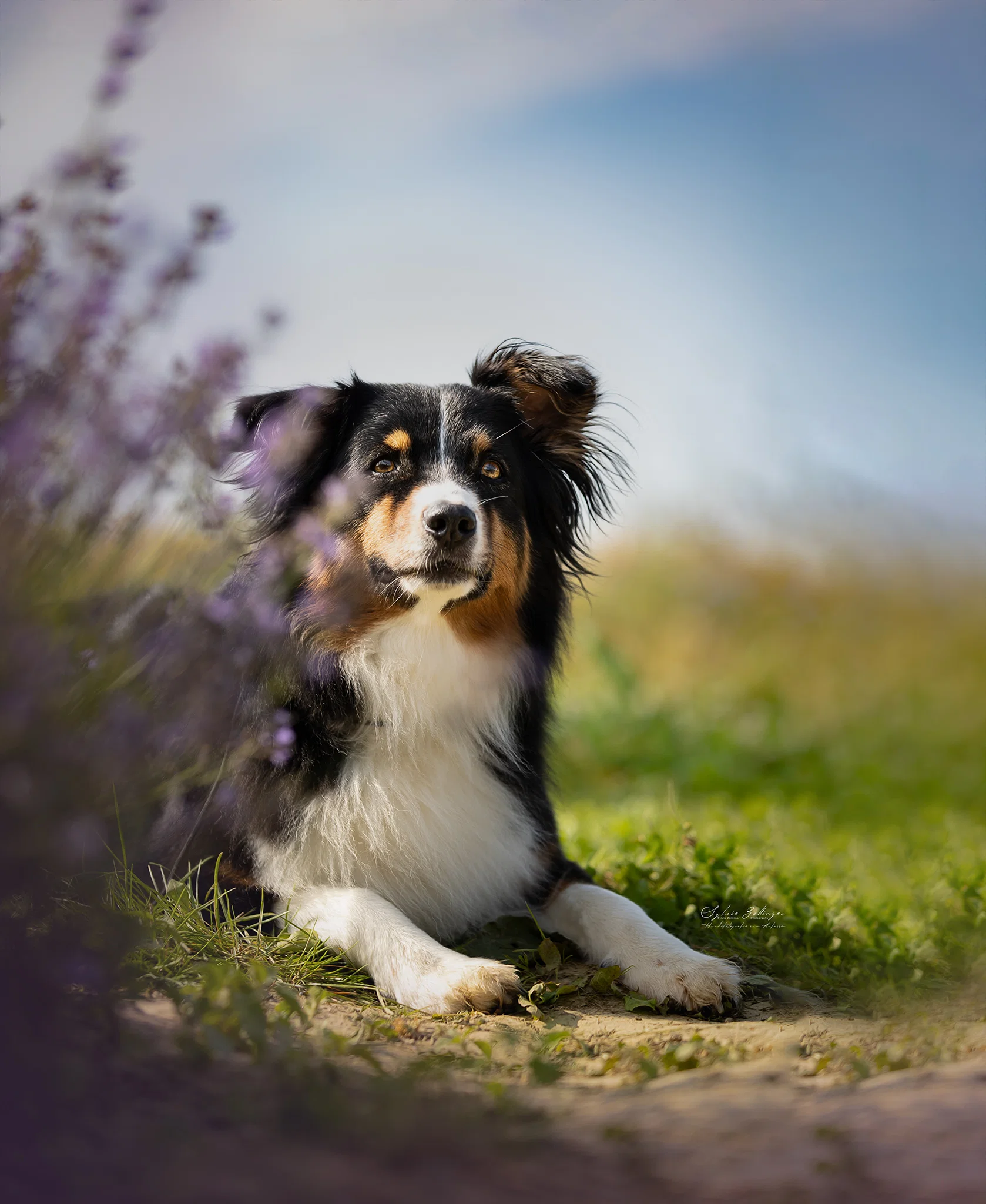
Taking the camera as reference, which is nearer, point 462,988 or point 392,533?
point 462,988

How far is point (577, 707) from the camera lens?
9.09 m

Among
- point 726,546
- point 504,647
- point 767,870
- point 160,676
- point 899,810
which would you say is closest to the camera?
point 160,676

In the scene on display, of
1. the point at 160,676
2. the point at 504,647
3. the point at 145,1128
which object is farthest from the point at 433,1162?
the point at 504,647

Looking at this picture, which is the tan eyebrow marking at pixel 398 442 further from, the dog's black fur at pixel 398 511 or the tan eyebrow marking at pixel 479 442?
the tan eyebrow marking at pixel 479 442

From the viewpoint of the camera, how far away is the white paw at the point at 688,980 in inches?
125

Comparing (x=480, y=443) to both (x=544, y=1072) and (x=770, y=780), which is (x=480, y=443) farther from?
(x=770, y=780)

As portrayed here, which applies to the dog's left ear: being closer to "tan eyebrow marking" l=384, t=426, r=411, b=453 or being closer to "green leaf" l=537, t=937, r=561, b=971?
"tan eyebrow marking" l=384, t=426, r=411, b=453

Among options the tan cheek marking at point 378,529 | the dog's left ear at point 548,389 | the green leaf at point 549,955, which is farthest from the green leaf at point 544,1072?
the dog's left ear at point 548,389

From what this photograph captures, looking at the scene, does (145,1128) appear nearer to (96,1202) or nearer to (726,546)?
(96,1202)

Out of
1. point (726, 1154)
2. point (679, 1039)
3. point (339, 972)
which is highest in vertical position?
point (726, 1154)

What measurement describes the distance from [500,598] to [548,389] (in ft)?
3.05

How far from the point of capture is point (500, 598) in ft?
12.9

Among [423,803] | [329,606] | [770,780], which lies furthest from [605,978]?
[770,780]

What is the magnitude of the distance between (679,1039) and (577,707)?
6.25 meters
